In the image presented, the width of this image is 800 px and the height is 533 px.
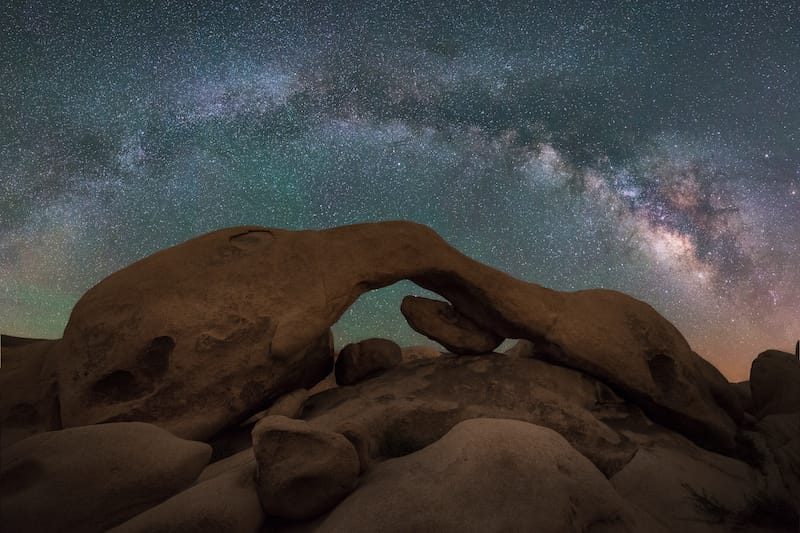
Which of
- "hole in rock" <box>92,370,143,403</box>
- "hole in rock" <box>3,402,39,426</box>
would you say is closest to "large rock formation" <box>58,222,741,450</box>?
"hole in rock" <box>92,370,143,403</box>

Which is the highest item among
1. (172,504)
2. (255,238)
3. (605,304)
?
(255,238)

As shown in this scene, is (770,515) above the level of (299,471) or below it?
below

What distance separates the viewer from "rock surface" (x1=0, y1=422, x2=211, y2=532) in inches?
150

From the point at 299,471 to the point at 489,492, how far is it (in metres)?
→ 1.48

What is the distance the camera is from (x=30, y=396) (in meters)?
6.66

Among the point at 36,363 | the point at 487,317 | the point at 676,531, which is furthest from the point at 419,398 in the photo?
the point at 36,363

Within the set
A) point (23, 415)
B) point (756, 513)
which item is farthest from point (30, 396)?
point (756, 513)

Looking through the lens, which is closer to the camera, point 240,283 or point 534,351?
point 240,283

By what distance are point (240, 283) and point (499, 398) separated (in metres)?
3.95

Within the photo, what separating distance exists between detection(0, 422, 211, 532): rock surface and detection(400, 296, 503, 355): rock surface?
4.40 m

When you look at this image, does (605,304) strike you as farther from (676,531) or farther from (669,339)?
(676,531)

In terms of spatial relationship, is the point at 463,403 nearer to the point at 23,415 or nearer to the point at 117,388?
the point at 117,388

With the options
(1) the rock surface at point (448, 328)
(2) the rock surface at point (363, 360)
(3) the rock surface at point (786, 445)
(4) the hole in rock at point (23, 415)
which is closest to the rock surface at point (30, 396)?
(4) the hole in rock at point (23, 415)

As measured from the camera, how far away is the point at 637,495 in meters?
5.43
